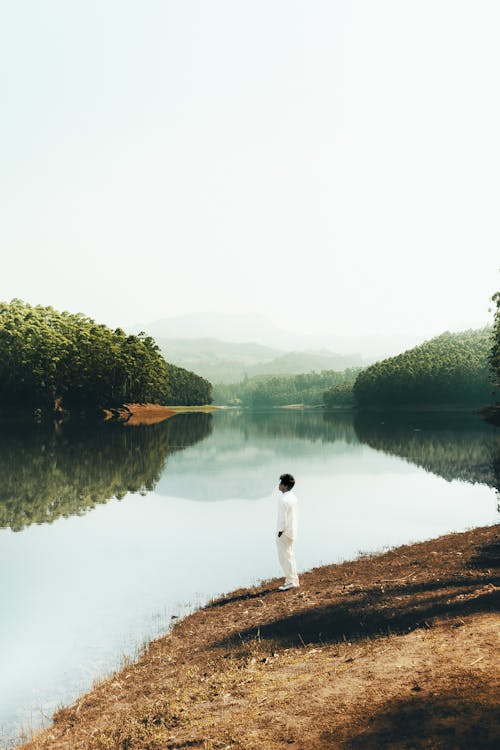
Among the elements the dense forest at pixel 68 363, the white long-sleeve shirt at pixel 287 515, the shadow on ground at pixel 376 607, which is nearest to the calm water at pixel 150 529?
the shadow on ground at pixel 376 607

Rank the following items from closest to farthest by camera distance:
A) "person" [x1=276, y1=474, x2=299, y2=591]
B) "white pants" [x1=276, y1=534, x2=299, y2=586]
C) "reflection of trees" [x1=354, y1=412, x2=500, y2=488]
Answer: "person" [x1=276, y1=474, x2=299, y2=591]
"white pants" [x1=276, y1=534, x2=299, y2=586]
"reflection of trees" [x1=354, y1=412, x2=500, y2=488]

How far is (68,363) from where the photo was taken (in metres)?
128

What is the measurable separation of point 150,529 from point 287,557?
1147 centimetres

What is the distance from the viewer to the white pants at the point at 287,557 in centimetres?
1627

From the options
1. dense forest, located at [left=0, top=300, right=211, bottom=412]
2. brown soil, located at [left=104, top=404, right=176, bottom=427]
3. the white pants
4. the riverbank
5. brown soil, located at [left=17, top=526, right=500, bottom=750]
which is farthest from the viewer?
brown soil, located at [left=104, top=404, right=176, bottom=427]

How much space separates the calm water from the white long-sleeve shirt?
334cm

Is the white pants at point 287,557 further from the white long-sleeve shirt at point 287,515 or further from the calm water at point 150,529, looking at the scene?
the calm water at point 150,529

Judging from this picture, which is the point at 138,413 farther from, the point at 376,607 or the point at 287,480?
the point at 376,607

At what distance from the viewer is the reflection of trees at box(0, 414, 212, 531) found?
31.0 metres

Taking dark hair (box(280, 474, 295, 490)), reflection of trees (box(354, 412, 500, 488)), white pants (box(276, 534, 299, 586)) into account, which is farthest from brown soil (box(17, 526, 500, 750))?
reflection of trees (box(354, 412, 500, 488))

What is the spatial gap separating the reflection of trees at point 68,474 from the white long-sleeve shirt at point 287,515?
1490 cm

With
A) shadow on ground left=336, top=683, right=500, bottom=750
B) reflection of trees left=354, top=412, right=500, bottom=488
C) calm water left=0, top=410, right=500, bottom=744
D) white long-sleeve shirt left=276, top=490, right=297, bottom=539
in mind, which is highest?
white long-sleeve shirt left=276, top=490, right=297, bottom=539

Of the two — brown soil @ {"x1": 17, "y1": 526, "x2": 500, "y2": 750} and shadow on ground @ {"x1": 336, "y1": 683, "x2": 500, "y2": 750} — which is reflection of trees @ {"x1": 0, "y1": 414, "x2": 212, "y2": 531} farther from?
shadow on ground @ {"x1": 336, "y1": 683, "x2": 500, "y2": 750}

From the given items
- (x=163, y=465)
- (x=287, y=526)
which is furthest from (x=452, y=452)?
(x=287, y=526)
